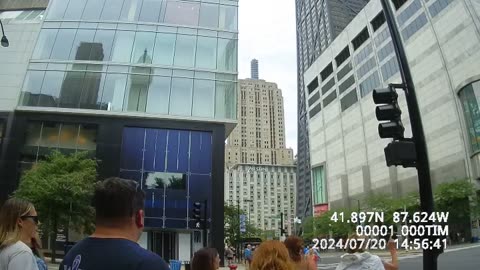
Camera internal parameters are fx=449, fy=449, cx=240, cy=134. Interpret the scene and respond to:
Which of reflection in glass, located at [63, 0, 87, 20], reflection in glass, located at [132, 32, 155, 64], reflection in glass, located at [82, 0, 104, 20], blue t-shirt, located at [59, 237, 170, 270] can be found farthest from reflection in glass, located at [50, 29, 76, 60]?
blue t-shirt, located at [59, 237, 170, 270]

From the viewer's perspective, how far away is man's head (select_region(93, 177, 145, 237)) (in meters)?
2.54

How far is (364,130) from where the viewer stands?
8856 centimetres

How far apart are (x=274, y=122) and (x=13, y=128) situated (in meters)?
151

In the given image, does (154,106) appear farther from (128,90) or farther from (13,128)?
(13,128)

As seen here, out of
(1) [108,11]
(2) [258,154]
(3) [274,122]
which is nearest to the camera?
(1) [108,11]

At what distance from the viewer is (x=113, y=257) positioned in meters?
2.32

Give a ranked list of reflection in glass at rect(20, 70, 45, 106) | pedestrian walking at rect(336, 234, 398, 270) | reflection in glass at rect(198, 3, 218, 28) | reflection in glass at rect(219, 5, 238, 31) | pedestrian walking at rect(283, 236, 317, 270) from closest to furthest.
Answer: pedestrian walking at rect(336, 234, 398, 270), pedestrian walking at rect(283, 236, 317, 270), reflection in glass at rect(20, 70, 45, 106), reflection in glass at rect(198, 3, 218, 28), reflection in glass at rect(219, 5, 238, 31)

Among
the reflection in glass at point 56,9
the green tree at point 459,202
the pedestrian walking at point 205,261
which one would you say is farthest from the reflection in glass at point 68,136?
the green tree at point 459,202

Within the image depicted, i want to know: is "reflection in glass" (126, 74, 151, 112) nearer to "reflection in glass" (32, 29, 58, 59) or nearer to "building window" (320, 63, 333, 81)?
"reflection in glass" (32, 29, 58, 59)

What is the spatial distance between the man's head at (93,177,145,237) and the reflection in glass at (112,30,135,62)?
35056 millimetres

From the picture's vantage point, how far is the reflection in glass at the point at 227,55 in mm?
37062

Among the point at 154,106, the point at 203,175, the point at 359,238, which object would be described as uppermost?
the point at 154,106

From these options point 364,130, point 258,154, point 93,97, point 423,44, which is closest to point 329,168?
point 364,130

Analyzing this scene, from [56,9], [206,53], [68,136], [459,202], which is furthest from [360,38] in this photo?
[68,136]
